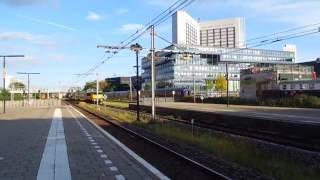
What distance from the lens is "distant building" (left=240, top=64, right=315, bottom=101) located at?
84119mm

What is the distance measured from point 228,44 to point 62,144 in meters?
51.3

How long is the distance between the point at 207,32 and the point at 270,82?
3112 cm

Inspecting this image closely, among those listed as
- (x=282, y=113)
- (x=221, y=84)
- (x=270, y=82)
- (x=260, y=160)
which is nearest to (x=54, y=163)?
(x=260, y=160)

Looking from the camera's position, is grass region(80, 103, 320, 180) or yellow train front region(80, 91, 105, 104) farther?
yellow train front region(80, 91, 105, 104)

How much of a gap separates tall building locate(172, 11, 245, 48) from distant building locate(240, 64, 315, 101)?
15354 mm

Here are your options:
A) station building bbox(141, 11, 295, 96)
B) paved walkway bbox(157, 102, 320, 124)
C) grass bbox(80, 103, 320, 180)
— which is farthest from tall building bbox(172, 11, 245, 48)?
grass bbox(80, 103, 320, 180)

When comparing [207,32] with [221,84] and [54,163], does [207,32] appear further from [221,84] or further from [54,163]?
[221,84]

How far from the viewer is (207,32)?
63.6m

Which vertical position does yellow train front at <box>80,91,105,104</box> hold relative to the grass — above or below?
above

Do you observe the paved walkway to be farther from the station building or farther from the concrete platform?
the concrete platform

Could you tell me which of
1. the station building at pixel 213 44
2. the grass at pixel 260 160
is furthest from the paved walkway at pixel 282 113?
the grass at pixel 260 160

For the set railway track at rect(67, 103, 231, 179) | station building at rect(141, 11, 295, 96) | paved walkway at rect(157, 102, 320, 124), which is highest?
station building at rect(141, 11, 295, 96)

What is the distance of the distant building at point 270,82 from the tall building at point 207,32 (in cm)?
1535

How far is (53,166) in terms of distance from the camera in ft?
50.9
